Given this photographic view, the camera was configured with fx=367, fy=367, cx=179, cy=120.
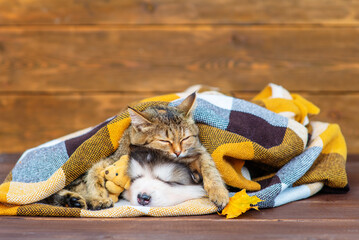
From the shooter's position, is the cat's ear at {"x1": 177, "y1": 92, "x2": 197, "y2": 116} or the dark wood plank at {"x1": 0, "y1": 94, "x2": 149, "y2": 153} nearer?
the cat's ear at {"x1": 177, "y1": 92, "x2": 197, "y2": 116}

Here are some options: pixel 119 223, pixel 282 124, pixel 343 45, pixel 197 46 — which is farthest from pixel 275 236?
pixel 343 45

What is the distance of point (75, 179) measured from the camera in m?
1.41

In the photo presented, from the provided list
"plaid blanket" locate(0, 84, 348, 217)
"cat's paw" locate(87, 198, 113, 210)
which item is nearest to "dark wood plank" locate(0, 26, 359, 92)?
"plaid blanket" locate(0, 84, 348, 217)

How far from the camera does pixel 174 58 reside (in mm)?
2318

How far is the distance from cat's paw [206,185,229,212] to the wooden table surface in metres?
0.04

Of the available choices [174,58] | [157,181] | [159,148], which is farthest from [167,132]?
[174,58]

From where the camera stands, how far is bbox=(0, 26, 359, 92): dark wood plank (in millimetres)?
2285

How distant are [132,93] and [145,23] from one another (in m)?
0.45

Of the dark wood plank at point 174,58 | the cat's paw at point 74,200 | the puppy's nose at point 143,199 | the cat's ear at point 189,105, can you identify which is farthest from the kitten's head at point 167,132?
the dark wood plank at point 174,58

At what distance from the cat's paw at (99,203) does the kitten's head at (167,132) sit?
233 mm

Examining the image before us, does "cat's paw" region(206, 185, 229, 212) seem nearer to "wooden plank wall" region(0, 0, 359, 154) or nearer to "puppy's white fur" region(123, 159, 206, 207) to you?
"puppy's white fur" region(123, 159, 206, 207)

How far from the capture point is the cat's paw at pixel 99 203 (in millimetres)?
1290

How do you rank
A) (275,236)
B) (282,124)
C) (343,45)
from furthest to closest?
1. (343,45)
2. (282,124)
3. (275,236)

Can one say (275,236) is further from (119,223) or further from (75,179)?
(75,179)
